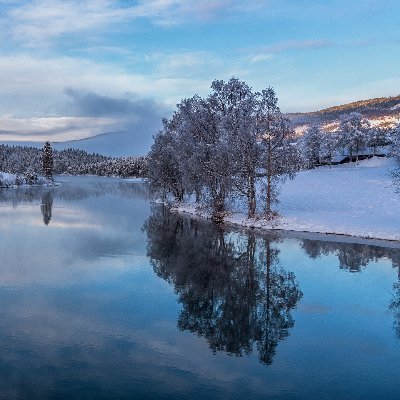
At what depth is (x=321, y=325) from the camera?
19156mm

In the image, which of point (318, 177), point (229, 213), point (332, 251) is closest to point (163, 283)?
point (332, 251)

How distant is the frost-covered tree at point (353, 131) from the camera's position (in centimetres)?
12443

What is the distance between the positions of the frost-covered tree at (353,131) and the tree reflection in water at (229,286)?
9027 centimetres

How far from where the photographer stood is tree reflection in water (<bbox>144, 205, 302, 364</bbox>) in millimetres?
17922

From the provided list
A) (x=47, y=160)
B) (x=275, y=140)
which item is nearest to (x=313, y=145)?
(x=275, y=140)

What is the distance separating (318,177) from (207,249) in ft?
219

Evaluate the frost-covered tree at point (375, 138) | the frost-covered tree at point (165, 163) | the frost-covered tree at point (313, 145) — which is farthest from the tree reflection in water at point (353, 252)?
the frost-covered tree at point (375, 138)

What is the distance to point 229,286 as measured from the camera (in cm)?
2498

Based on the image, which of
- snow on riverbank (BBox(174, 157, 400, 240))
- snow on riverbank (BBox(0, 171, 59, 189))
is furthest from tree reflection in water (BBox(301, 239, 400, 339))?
snow on riverbank (BBox(0, 171, 59, 189))

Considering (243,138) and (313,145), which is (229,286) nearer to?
(243,138)

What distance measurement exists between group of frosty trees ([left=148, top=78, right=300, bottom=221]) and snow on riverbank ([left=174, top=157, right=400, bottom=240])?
283cm

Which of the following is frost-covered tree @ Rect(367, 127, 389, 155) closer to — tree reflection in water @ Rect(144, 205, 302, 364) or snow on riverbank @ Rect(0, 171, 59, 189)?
snow on riverbank @ Rect(0, 171, 59, 189)

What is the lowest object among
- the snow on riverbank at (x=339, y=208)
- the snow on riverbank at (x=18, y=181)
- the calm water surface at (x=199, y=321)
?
the calm water surface at (x=199, y=321)

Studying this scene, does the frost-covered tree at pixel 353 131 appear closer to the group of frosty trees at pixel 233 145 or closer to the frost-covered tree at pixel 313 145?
the frost-covered tree at pixel 313 145
